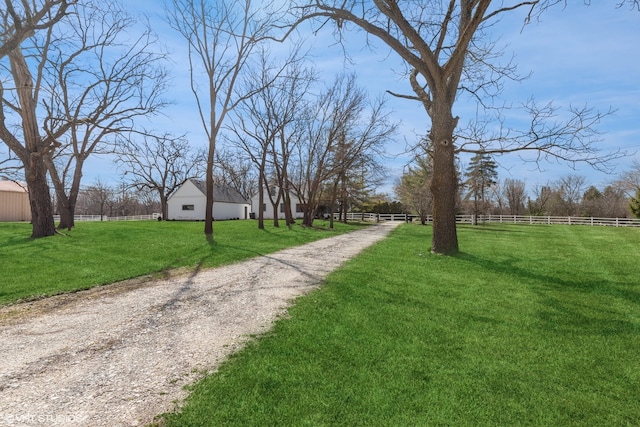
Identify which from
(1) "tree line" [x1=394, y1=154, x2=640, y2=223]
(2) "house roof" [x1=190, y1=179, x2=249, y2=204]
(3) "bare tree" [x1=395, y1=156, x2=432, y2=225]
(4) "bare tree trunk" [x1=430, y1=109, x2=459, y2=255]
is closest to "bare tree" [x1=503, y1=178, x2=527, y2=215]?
(1) "tree line" [x1=394, y1=154, x2=640, y2=223]

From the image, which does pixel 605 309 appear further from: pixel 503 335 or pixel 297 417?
pixel 297 417

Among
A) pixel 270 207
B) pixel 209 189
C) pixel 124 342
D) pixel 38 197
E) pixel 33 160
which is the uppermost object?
pixel 33 160

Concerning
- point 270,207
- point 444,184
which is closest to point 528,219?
point 270,207

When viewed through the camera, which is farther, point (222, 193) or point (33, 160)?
point (222, 193)

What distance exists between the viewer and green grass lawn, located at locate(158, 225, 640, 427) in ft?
8.00

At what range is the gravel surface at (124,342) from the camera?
2557 mm

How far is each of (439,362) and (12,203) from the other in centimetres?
3734

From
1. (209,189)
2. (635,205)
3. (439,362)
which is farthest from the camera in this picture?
(635,205)

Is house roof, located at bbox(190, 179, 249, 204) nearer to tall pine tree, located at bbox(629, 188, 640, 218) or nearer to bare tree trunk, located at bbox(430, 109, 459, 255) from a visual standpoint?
bare tree trunk, located at bbox(430, 109, 459, 255)

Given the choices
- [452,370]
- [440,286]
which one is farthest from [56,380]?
[440,286]

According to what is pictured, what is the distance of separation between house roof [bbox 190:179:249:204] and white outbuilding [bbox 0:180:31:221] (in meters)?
14.2

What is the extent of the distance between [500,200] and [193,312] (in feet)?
184

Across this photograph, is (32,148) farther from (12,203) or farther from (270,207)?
(270,207)

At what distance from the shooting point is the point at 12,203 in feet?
95.3
